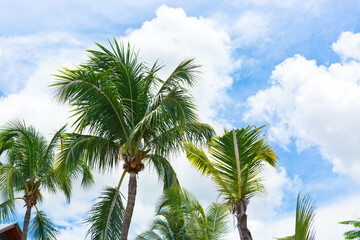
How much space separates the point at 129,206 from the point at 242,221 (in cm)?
566

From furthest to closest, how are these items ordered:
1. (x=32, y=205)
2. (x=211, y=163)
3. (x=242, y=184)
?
(x=32, y=205)
(x=211, y=163)
(x=242, y=184)

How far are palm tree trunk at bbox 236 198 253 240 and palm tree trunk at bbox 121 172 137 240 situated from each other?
5349mm

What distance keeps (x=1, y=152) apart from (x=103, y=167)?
731cm

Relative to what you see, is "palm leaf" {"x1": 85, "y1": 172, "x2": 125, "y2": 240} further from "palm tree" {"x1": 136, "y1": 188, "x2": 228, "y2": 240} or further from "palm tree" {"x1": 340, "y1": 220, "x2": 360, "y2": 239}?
"palm tree" {"x1": 340, "y1": 220, "x2": 360, "y2": 239}

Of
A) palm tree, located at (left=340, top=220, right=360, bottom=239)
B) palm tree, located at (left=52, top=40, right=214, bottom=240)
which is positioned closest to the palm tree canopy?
palm tree, located at (left=52, top=40, right=214, bottom=240)

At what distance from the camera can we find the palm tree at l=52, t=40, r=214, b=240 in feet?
36.5

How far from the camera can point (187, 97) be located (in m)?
11.3

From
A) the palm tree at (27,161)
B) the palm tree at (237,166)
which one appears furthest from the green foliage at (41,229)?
the palm tree at (237,166)

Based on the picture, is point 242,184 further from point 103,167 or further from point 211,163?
point 103,167

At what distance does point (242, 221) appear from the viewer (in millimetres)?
6223

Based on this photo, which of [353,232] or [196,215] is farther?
[353,232]

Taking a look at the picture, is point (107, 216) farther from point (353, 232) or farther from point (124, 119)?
point (353, 232)

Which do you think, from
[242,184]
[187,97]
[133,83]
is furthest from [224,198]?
[133,83]

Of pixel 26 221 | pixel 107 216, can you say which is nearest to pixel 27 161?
pixel 26 221
